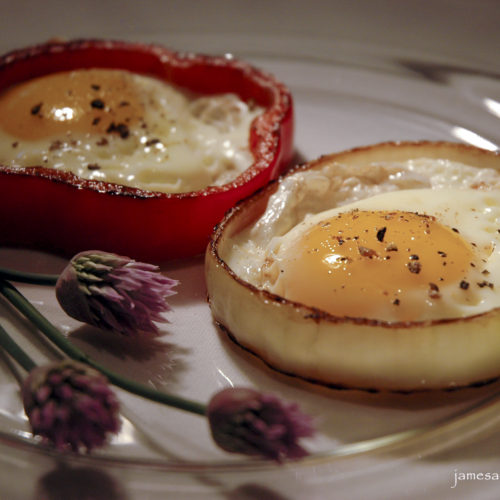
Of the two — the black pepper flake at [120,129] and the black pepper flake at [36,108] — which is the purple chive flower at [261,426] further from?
the black pepper flake at [36,108]

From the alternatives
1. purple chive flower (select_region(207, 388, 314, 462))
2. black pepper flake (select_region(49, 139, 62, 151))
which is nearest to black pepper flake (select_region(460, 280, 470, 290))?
purple chive flower (select_region(207, 388, 314, 462))

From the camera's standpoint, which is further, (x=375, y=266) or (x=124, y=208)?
(x=124, y=208)

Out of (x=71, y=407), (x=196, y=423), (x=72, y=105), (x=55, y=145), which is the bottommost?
(x=196, y=423)

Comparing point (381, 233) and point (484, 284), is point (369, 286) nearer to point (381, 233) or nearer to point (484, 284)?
point (381, 233)

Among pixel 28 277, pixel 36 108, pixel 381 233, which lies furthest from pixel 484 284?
pixel 36 108

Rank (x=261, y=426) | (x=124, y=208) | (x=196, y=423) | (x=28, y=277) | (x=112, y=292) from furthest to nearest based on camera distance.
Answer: (x=124, y=208) < (x=28, y=277) < (x=112, y=292) < (x=196, y=423) < (x=261, y=426)

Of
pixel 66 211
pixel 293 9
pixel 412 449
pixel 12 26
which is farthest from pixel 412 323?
pixel 12 26

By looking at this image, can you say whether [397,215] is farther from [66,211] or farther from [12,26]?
[12,26]
